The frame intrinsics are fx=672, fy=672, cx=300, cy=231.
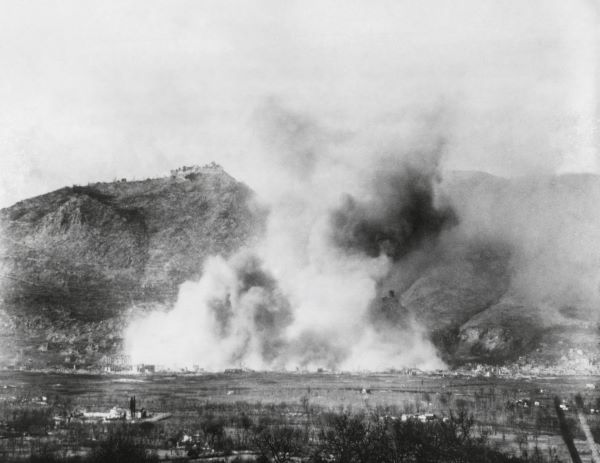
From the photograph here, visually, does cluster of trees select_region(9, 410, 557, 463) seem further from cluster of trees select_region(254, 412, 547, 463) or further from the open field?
the open field

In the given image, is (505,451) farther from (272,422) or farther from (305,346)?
(305,346)

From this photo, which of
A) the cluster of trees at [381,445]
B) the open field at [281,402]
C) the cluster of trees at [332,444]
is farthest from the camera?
the open field at [281,402]

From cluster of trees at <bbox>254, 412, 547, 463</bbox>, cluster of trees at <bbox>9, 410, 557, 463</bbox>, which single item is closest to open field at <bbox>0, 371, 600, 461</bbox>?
cluster of trees at <bbox>9, 410, 557, 463</bbox>

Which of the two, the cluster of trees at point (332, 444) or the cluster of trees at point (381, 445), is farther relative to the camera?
the cluster of trees at point (332, 444)

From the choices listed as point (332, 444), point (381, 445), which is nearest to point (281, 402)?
point (332, 444)

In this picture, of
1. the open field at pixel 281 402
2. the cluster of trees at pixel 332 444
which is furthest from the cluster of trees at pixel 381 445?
the open field at pixel 281 402

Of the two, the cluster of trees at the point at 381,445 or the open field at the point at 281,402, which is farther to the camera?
the open field at the point at 281,402

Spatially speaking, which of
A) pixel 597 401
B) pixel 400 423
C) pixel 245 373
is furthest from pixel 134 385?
pixel 597 401

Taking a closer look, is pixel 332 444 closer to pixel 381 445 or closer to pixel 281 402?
pixel 381 445

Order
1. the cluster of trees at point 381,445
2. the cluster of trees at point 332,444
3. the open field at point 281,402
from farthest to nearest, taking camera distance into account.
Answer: the open field at point 281,402 < the cluster of trees at point 332,444 < the cluster of trees at point 381,445

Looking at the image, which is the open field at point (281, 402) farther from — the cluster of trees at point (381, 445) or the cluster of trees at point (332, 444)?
the cluster of trees at point (381, 445)
